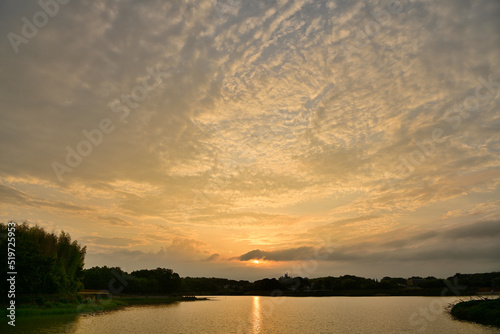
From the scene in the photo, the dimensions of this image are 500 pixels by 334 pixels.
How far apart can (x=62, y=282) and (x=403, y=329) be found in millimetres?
81292

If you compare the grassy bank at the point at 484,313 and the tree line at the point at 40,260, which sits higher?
the tree line at the point at 40,260

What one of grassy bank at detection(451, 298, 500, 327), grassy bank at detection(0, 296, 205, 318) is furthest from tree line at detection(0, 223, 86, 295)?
grassy bank at detection(451, 298, 500, 327)

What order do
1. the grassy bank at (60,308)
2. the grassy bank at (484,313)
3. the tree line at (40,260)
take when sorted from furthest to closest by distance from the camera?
the tree line at (40,260), the grassy bank at (60,308), the grassy bank at (484,313)

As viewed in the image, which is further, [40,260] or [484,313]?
[40,260]

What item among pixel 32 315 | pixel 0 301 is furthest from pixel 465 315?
pixel 0 301

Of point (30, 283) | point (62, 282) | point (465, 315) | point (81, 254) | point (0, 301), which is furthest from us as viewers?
point (81, 254)

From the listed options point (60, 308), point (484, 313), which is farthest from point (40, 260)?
point (484, 313)

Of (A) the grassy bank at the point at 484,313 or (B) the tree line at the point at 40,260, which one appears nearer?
(A) the grassy bank at the point at 484,313

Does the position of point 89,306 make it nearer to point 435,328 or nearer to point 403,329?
point 403,329

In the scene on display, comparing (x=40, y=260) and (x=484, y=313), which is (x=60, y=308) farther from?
(x=484, y=313)

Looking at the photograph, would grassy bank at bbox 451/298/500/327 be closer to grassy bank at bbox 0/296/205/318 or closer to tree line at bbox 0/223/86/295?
grassy bank at bbox 0/296/205/318

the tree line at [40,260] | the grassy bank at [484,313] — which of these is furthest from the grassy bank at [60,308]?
the grassy bank at [484,313]

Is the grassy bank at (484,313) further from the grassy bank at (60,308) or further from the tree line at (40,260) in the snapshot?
the tree line at (40,260)

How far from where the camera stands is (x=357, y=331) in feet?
193
